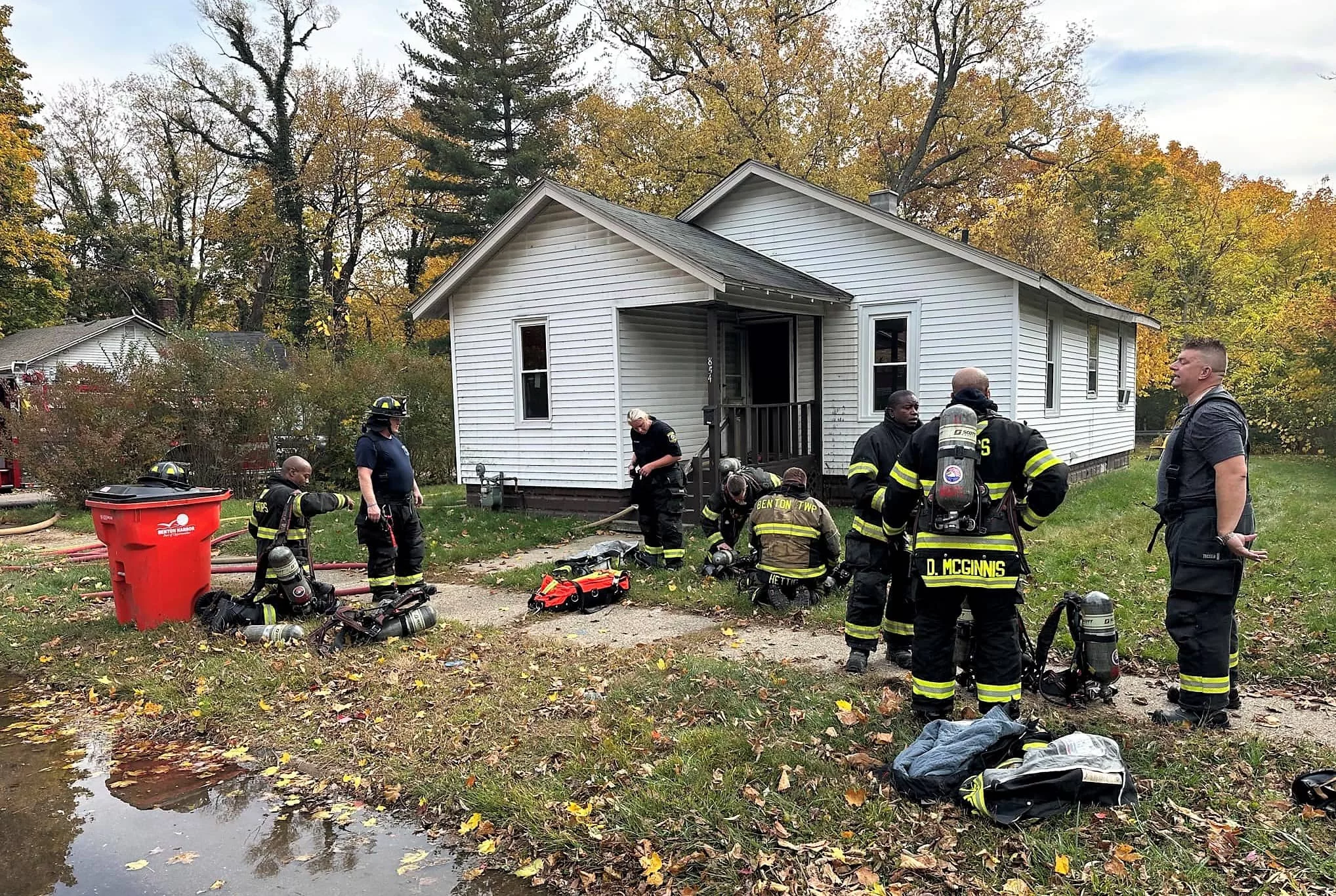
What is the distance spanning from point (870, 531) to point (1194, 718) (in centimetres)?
205

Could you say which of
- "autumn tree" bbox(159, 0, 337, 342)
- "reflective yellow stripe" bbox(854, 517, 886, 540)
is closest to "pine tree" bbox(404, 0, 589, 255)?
"autumn tree" bbox(159, 0, 337, 342)

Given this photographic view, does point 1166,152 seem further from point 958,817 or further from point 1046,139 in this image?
point 958,817

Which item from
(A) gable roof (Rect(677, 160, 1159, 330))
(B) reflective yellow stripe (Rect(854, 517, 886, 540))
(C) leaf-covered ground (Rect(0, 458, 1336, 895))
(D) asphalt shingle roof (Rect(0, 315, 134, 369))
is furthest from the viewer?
(D) asphalt shingle roof (Rect(0, 315, 134, 369))

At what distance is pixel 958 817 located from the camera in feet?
11.8

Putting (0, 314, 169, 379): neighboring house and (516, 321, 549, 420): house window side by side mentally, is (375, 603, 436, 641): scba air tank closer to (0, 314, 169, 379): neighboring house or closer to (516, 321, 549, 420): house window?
(516, 321, 549, 420): house window

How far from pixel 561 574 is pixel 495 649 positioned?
1967 mm

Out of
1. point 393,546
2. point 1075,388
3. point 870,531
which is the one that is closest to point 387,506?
point 393,546

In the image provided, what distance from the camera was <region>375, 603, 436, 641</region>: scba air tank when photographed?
673 cm

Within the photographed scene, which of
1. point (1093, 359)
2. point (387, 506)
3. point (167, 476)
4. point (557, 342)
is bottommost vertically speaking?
point (387, 506)

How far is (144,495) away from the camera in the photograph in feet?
22.4

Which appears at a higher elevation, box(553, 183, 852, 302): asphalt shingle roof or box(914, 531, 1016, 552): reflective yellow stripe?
box(553, 183, 852, 302): asphalt shingle roof

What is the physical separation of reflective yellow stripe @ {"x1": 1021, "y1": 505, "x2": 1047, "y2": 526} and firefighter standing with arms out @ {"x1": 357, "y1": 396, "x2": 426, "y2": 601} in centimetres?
516

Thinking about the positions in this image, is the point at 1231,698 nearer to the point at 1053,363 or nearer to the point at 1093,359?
the point at 1053,363

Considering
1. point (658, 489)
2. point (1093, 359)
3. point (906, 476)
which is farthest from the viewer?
point (1093, 359)
